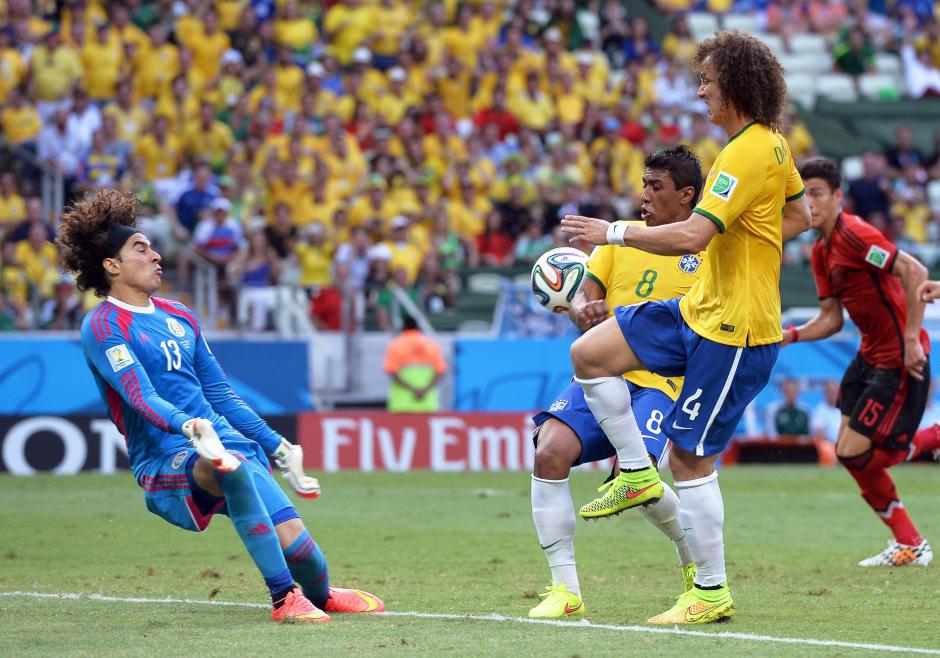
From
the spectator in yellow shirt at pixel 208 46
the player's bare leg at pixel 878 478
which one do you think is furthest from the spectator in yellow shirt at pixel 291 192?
the player's bare leg at pixel 878 478

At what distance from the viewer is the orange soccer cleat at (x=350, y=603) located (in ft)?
23.8

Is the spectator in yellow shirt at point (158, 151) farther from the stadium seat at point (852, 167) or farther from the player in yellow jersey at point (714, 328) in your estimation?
the player in yellow jersey at point (714, 328)

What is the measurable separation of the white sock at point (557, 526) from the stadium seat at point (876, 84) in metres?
22.1

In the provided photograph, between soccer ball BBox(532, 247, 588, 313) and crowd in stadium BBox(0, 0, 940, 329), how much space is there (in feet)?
36.6

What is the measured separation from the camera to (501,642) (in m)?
6.21

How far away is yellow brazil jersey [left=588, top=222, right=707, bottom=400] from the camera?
7.69 metres

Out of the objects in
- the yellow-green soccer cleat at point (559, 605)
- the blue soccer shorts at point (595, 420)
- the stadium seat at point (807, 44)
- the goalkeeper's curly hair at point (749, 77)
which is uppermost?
the stadium seat at point (807, 44)

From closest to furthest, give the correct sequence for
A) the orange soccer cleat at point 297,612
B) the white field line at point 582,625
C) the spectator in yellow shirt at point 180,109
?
1. the white field line at point 582,625
2. the orange soccer cleat at point 297,612
3. the spectator in yellow shirt at point 180,109

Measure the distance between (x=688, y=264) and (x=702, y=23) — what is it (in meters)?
21.3

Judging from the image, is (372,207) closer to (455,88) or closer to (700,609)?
(455,88)

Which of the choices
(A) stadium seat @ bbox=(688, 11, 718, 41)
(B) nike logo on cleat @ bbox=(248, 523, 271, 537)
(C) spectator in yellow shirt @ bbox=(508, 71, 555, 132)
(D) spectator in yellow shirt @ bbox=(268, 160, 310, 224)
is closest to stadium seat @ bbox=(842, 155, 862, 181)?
(A) stadium seat @ bbox=(688, 11, 718, 41)

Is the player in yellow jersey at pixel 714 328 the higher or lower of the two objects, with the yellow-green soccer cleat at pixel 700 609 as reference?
higher

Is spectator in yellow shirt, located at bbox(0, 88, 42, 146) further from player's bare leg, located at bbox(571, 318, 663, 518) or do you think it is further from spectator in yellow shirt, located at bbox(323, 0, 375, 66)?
player's bare leg, located at bbox(571, 318, 663, 518)

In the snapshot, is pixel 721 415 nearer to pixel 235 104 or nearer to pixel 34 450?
pixel 34 450
